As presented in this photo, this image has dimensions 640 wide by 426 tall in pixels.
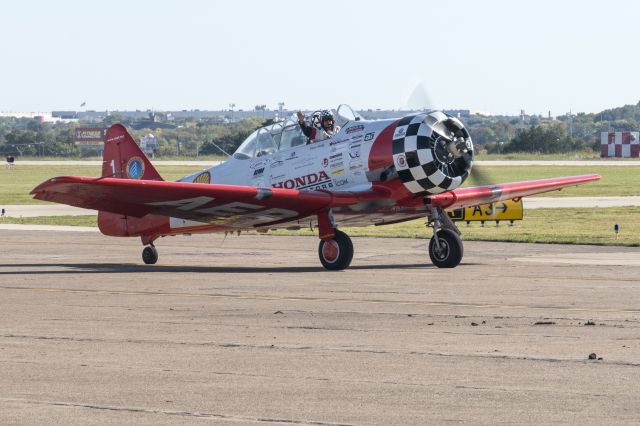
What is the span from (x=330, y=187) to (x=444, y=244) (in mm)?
2111

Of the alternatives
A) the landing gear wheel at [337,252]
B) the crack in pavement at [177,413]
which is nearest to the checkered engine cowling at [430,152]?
the landing gear wheel at [337,252]

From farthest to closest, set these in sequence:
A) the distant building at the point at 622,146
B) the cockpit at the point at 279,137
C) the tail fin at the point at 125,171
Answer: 1. the distant building at the point at 622,146
2. the tail fin at the point at 125,171
3. the cockpit at the point at 279,137

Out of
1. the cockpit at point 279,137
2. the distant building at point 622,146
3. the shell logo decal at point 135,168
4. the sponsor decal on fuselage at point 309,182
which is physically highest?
the cockpit at point 279,137

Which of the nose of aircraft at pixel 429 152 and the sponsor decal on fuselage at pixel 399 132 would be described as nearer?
the nose of aircraft at pixel 429 152

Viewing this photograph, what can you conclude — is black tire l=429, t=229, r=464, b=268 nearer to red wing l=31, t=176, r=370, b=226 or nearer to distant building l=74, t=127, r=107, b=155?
red wing l=31, t=176, r=370, b=226

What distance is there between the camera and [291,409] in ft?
28.7

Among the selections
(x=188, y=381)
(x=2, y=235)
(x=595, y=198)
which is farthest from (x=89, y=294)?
(x=595, y=198)

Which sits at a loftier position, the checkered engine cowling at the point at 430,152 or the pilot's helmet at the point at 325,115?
the pilot's helmet at the point at 325,115

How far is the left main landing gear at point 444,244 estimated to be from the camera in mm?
20969

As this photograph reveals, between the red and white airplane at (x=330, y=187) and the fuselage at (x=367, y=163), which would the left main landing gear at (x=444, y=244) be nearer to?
the red and white airplane at (x=330, y=187)

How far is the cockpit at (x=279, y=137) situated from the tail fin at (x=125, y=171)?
6.19 feet

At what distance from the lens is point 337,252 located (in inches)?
805

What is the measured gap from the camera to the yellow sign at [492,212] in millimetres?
31125

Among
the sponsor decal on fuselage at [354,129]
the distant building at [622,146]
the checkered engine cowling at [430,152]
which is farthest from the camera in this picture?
the distant building at [622,146]
